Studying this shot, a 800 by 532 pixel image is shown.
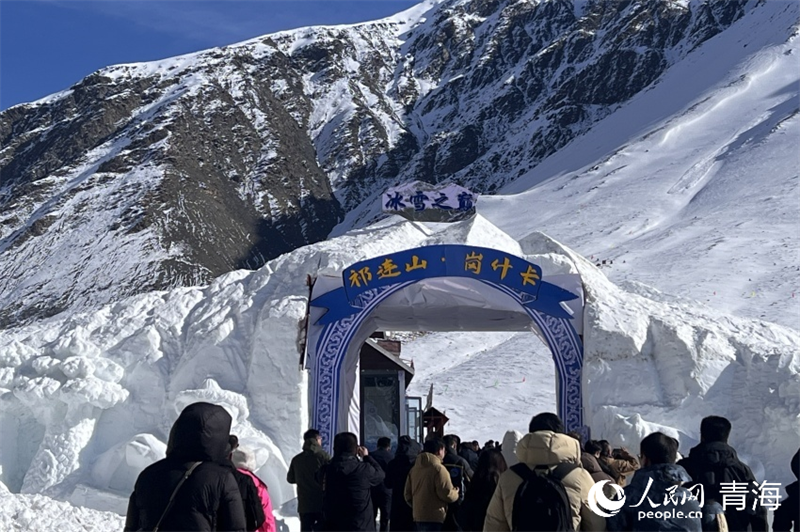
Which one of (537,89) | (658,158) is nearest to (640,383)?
(658,158)

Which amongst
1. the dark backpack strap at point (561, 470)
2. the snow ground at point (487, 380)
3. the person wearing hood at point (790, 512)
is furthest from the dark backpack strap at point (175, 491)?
the snow ground at point (487, 380)

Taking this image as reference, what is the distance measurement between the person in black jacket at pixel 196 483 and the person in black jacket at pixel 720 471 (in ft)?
8.18

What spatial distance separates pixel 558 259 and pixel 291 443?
4270 mm

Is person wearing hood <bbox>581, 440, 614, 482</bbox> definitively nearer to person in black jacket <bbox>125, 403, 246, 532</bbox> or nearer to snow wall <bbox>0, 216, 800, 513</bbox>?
person in black jacket <bbox>125, 403, 246, 532</bbox>

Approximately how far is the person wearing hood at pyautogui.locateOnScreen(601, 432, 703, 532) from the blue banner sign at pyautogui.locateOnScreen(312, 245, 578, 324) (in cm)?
723

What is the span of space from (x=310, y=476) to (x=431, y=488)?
125 cm

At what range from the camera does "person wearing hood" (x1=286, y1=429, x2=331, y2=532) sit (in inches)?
292

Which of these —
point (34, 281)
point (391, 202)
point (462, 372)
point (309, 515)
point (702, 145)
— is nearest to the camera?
point (309, 515)

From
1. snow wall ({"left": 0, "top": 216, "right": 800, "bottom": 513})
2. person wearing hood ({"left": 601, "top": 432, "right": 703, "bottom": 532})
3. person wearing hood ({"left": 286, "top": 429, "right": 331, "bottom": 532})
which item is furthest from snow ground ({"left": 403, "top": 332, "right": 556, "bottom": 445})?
person wearing hood ({"left": 601, "top": 432, "right": 703, "bottom": 532})

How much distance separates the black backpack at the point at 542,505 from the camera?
401 centimetres

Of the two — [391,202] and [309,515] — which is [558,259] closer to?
[391,202]

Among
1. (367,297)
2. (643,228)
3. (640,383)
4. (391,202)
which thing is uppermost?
(643,228)

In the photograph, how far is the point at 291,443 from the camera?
37.1 ft

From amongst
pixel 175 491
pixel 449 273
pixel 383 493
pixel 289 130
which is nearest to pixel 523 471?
pixel 175 491
